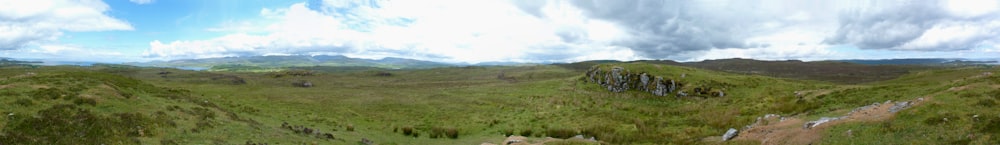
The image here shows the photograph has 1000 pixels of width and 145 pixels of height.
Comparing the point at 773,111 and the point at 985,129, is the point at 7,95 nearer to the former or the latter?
the point at 985,129

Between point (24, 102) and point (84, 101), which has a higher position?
point (24, 102)

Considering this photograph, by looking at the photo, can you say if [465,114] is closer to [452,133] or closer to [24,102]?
[452,133]

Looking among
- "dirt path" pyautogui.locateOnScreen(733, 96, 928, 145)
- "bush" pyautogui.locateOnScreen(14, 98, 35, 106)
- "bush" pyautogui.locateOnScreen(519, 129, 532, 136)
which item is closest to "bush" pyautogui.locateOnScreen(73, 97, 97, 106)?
"bush" pyautogui.locateOnScreen(14, 98, 35, 106)

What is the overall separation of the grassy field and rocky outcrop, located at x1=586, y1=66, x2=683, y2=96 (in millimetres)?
2140

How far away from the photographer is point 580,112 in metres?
50.1

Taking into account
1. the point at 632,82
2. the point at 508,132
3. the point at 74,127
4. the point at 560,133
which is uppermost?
the point at 74,127

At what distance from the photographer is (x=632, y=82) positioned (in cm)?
7062

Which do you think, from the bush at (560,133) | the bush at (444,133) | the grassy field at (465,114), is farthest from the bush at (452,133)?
the bush at (560,133)

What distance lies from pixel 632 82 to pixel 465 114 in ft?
106

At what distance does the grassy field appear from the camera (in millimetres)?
21391

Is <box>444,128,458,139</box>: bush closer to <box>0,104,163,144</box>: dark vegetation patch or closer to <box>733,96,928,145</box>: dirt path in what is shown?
<box>0,104,163,144</box>: dark vegetation patch

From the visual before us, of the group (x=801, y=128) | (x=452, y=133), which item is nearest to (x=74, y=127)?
(x=452, y=133)

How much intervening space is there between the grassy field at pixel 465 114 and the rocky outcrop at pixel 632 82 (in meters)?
2.14

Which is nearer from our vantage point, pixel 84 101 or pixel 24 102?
pixel 24 102
